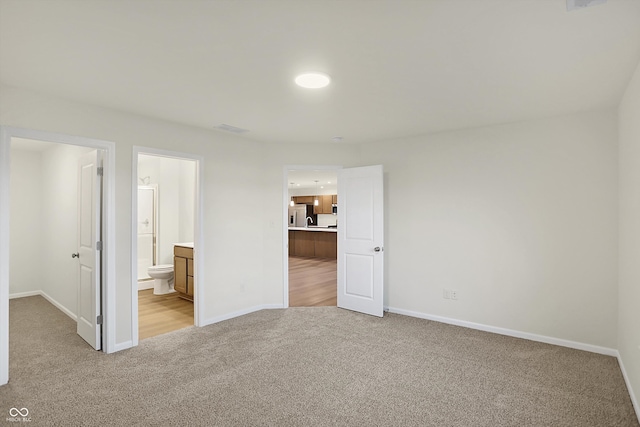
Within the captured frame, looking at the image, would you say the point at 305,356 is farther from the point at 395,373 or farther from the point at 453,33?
the point at 453,33

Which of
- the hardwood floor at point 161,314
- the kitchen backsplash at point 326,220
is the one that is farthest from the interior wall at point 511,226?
the kitchen backsplash at point 326,220

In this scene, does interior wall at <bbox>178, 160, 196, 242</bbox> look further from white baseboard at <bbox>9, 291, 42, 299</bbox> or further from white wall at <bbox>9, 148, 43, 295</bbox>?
white baseboard at <bbox>9, 291, 42, 299</bbox>

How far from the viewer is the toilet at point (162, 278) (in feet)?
18.7

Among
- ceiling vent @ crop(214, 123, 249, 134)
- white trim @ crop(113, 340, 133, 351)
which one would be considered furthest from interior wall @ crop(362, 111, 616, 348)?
white trim @ crop(113, 340, 133, 351)

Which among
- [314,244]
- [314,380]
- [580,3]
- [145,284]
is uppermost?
[580,3]

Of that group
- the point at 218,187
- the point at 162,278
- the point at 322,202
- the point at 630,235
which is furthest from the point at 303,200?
the point at 630,235

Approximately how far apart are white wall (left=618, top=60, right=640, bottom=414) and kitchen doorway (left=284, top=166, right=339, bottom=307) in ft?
10.8

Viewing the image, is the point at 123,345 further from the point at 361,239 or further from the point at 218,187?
the point at 361,239

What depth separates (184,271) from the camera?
17.5ft

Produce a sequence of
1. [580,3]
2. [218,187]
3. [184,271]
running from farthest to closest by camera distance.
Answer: [184,271]
[218,187]
[580,3]

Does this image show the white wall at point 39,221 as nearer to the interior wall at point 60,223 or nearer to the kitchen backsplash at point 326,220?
the interior wall at point 60,223

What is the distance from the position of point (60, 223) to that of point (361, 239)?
453 centimetres

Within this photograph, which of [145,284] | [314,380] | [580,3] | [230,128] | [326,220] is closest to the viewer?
[580,3]

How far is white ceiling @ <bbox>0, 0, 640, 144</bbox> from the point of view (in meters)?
1.77
